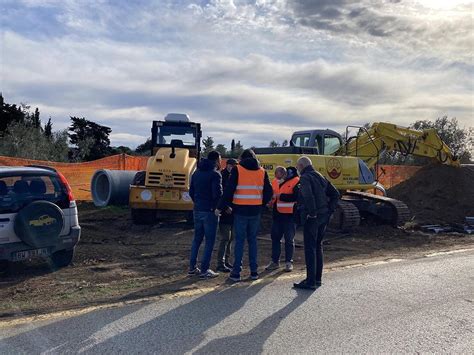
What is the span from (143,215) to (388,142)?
8.93 meters

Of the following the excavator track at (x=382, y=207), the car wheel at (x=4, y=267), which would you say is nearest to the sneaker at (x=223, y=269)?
the car wheel at (x=4, y=267)

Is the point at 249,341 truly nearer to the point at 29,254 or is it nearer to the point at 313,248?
the point at 313,248

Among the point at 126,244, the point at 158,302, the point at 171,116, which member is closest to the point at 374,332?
the point at 158,302

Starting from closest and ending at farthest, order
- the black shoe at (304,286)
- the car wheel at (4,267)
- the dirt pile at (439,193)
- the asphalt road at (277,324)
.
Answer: the asphalt road at (277,324)
the black shoe at (304,286)
the car wheel at (4,267)
the dirt pile at (439,193)

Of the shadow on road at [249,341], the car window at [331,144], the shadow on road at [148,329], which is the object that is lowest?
the shadow on road at [249,341]

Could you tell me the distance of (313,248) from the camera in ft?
23.7

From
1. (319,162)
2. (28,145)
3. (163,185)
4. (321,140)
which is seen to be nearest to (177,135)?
(163,185)

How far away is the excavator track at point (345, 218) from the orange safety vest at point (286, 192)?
4.98 m

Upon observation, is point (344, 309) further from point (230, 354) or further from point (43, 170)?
point (43, 170)

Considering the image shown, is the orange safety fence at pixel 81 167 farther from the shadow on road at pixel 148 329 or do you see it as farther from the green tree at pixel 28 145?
the green tree at pixel 28 145

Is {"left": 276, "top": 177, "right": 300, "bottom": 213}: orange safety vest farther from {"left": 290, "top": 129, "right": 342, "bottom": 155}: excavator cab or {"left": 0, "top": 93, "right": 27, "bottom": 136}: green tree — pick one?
{"left": 0, "top": 93, "right": 27, "bottom": 136}: green tree

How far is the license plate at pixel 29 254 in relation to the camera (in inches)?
283

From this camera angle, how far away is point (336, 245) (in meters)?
11.4

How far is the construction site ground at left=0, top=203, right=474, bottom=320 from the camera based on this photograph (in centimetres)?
661
